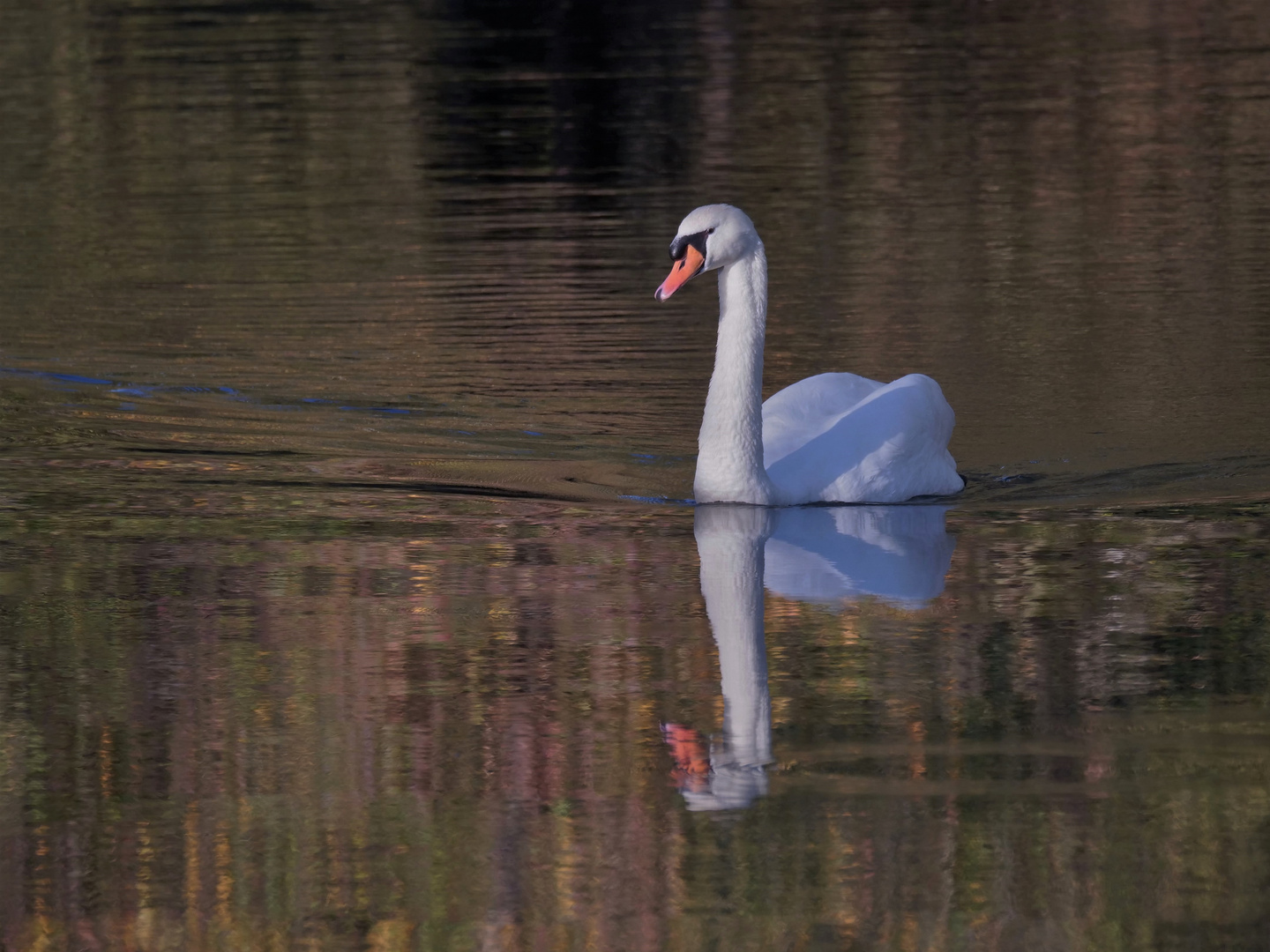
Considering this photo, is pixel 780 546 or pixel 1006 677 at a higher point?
pixel 780 546

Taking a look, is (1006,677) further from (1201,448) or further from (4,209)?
(4,209)

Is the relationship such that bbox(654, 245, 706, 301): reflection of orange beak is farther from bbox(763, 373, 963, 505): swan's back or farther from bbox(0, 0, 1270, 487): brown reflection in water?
bbox(0, 0, 1270, 487): brown reflection in water

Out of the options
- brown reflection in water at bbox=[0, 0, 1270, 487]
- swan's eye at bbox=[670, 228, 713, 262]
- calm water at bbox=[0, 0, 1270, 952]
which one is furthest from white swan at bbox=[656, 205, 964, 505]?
brown reflection in water at bbox=[0, 0, 1270, 487]

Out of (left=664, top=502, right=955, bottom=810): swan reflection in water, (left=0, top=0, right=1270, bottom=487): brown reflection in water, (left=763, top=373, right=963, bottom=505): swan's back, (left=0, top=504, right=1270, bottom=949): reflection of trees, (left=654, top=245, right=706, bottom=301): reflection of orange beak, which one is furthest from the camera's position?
(left=0, top=0, right=1270, bottom=487): brown reflection in water

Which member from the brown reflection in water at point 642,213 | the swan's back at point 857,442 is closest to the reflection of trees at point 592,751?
the swan's back at point 857,442

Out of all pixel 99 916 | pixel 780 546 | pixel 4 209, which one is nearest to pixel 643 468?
pixel 780 546

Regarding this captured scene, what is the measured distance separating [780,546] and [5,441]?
4.59 m

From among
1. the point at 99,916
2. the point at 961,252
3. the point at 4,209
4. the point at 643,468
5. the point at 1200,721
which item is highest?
the point at 4,209

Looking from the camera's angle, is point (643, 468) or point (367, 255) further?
point (367, 255)

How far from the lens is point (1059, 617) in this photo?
26.1 ft

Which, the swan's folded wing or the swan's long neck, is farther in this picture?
the swan's folded wing

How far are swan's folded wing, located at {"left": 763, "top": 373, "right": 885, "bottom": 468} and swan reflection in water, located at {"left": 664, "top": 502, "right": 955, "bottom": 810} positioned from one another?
47 cm

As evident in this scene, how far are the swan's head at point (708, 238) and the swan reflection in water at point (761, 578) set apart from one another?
103cm

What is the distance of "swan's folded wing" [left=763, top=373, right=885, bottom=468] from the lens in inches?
404
